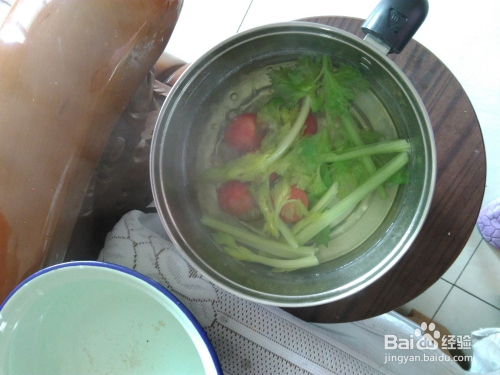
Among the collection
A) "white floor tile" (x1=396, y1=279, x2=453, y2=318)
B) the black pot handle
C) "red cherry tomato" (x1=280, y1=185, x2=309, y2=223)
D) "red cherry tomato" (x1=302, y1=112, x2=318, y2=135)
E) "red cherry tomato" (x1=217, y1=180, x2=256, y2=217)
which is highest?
the black pot handle

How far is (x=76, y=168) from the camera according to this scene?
50 cm

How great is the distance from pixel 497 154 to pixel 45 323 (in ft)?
4.08

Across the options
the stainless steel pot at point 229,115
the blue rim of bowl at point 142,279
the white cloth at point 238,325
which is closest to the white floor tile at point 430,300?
the white cloth at point 238,325

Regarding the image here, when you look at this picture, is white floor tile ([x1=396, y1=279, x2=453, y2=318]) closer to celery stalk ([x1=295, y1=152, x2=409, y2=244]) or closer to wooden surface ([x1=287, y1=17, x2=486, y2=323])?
wooden surface ([x1=287, y1=17, x2=486, y2=323])

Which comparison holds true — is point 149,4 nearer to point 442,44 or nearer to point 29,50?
point 29,50

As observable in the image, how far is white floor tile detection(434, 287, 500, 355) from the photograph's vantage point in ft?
3.59

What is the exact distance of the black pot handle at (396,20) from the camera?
521 mm

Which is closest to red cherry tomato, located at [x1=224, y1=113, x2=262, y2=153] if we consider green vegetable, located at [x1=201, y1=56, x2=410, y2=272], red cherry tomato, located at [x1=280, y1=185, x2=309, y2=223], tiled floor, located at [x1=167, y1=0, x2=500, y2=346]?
green vegetable, located at [x1=201, y1=56, x2=410, y2=272]

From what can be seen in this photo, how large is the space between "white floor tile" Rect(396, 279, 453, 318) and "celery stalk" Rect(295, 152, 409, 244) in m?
0.62

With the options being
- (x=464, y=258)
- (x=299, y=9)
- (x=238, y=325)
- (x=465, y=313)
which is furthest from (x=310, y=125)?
(x=465, y=313)

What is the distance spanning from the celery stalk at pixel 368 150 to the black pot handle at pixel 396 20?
0.59ft

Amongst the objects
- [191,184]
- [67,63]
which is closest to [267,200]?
[191,184]

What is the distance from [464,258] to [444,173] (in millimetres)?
586

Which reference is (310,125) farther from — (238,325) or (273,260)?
(238,325)
